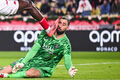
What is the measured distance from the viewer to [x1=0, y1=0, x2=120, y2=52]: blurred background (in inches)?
901

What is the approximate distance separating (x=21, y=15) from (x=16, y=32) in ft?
5.49

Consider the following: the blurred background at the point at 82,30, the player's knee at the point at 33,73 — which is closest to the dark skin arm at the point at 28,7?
the player's knee at the point at 33,73

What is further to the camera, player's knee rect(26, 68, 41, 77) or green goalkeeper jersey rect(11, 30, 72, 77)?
green goalkeeper jersey rect(11, 30, 72, 77)

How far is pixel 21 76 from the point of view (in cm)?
1145

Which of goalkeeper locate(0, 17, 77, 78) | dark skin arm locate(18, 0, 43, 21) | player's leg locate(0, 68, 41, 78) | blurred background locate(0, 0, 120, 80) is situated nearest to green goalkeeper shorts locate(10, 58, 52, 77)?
goalkeeper locate(0, 17, 77, 78)

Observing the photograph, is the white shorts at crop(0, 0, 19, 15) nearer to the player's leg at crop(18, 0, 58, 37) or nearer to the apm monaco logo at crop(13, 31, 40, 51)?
the player's leg at crop(18, 0, 58, 37)

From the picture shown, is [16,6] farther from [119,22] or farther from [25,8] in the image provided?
[119,22]

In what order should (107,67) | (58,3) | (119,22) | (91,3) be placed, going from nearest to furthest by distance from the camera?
(107,67) → (119,22) → (91,3) → (58,3)

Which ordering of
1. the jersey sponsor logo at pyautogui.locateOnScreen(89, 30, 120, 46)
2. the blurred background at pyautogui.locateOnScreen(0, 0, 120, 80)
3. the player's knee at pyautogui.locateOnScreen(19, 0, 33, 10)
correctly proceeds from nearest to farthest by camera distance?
1. the player's knee at pyautogui.locateOnScreen(19, 0, 33, 10)
2. the jersey sponsor logo at pyautogui.locateOnScreen(89, 30, 120, 46)
3. the blurred background at pyautogui.locateOnScreen(0, 0, 120, 80)

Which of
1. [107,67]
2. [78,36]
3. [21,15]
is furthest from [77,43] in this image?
[107,67]

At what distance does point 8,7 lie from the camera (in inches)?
433

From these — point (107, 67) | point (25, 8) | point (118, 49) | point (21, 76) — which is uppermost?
point (25, 8)

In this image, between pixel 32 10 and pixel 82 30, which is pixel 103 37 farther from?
pixel 32 10

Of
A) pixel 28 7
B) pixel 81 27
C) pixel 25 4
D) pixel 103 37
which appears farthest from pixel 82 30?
pixel 25 4
